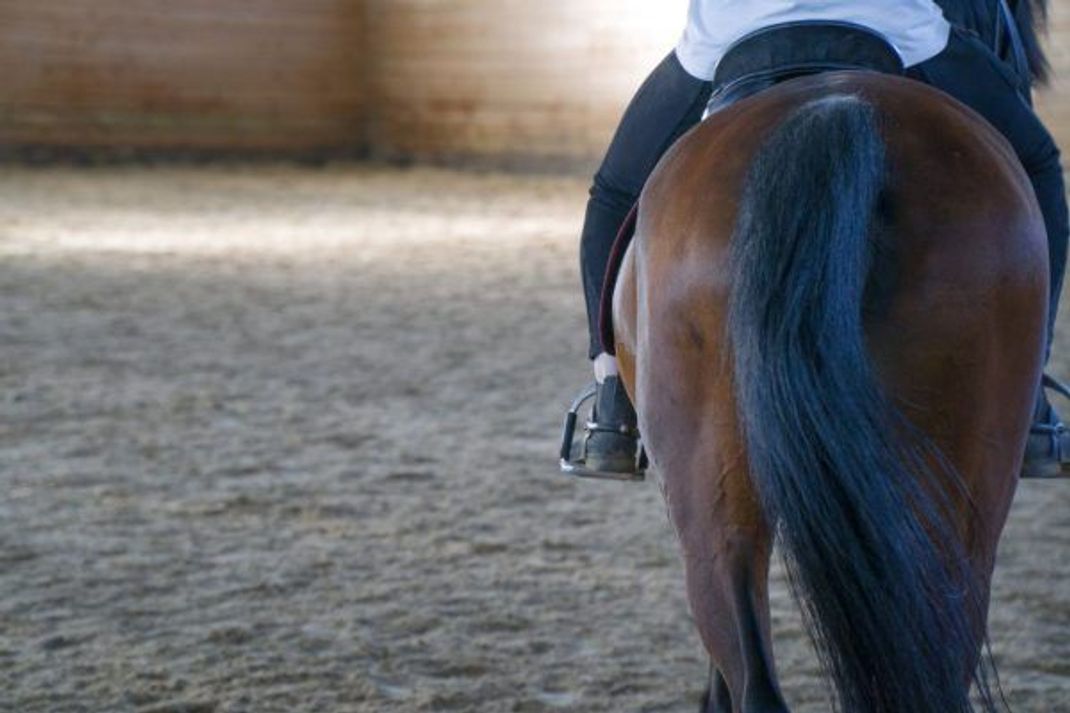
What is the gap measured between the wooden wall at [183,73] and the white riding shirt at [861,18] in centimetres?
1750

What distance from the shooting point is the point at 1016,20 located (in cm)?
325

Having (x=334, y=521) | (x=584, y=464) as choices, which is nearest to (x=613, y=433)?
(x=584, y=464)

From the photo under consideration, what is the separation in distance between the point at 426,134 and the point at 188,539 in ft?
55.1

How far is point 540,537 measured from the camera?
4785mm

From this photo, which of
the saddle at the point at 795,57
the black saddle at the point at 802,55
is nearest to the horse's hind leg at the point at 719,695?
the saddle at the point at 795,57

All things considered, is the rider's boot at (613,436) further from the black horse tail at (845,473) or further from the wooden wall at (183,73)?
the wooden wall at (183,73)

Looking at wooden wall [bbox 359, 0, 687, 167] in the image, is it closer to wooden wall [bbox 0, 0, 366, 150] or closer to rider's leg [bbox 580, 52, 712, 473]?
wooden wall [bbox 0, 0, 366, 150]

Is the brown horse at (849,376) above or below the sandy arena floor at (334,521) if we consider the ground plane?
above

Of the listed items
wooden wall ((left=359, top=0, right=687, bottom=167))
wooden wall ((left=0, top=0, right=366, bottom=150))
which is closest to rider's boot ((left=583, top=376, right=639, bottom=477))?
wooden wall ((left=359, top=0, right=687, bottom=167))

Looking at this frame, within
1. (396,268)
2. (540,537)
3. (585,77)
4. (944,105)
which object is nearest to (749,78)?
(944,105)

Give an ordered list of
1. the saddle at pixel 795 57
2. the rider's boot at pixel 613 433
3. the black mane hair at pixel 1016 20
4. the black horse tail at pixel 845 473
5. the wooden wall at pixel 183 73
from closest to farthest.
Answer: the black horse tail at pixel 845 473, the saddle at pixel 795 57, the black mane hair at pixel 1016 20, the rider's boot at pixel 613 433, the wooden wall at pixel 183 73

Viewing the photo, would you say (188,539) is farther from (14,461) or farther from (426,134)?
(426,134)

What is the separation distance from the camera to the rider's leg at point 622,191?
2.90 meters

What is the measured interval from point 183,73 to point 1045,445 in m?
18.6
